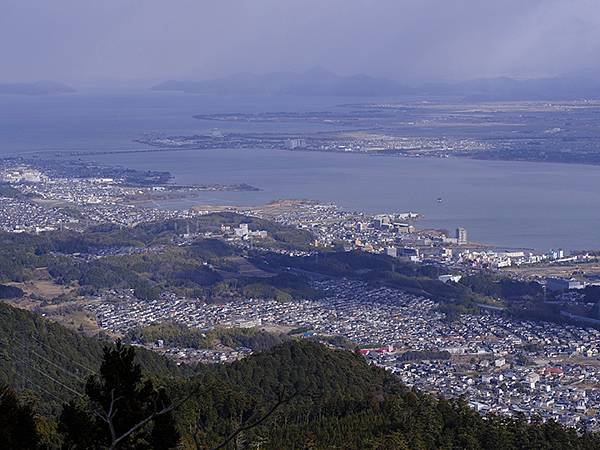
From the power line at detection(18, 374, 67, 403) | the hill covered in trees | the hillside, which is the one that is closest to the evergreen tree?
the hill covered in trees

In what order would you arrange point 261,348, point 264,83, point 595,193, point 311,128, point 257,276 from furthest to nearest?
point 264,83
point 311,128
point 595,193
point 257,276
point 261,348

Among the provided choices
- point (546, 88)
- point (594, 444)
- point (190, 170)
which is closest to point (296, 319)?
point (594, 444)

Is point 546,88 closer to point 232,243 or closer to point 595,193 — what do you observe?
point 595,193

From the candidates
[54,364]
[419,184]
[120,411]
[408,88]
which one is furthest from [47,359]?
[408,88]

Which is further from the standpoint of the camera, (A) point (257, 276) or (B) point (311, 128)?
(B) point (311, 128)

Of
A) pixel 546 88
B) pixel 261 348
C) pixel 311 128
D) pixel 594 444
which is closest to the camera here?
pixel 594 444

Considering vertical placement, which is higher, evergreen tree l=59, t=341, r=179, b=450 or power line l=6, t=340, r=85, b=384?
evergreen tree l=59, t=341, r=179, b=450

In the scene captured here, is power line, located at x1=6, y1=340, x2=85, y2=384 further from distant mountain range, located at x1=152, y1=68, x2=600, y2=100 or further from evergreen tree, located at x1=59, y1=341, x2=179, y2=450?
distant mountain range, located at x1=152, y1=68, x2=600, y2=100
